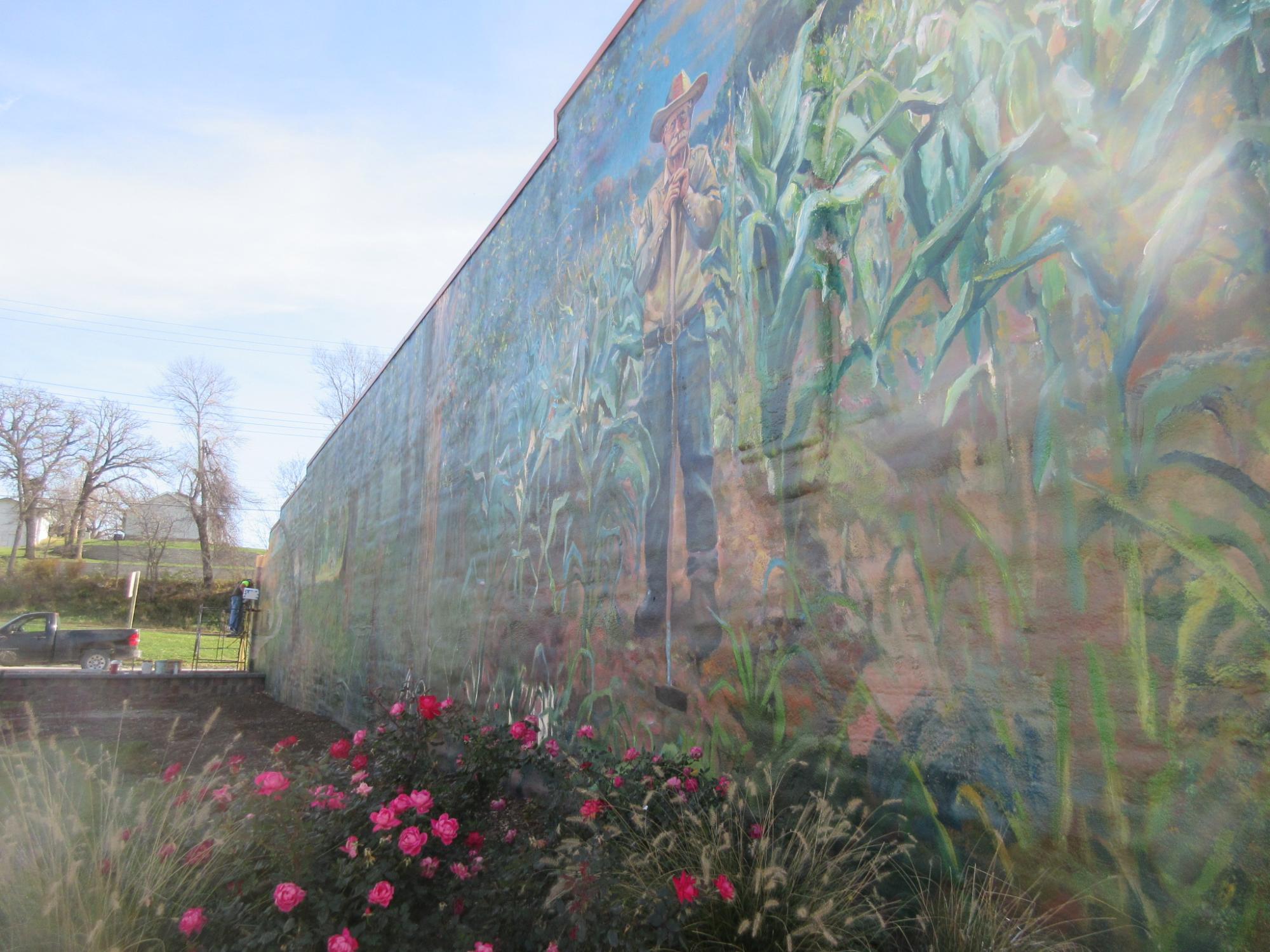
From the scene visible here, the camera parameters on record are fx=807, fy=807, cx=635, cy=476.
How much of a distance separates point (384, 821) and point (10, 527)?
6468 centimetres

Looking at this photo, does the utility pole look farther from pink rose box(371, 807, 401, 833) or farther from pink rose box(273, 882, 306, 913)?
pink rose box(273, 882, 306, 913)

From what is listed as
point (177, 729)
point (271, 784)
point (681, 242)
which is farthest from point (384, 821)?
point (177, 729)

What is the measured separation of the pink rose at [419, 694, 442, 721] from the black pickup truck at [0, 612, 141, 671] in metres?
20.3

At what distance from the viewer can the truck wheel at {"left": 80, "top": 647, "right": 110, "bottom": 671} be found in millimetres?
19875

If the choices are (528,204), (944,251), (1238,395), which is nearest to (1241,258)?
(1238,395)

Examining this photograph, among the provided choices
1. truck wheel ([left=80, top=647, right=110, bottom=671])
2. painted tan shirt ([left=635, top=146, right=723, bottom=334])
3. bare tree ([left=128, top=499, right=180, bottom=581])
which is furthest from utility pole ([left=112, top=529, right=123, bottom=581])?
painted tan shirt ([left=635, top=146, right=723, bottom=334])

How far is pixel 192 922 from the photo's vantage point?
233cm

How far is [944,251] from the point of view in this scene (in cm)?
260

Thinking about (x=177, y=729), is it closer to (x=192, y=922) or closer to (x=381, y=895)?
(x=192, y=922)

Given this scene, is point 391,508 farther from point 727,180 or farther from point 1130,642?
point 1130,642

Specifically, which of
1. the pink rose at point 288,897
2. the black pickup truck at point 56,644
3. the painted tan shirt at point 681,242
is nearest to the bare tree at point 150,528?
the black pickup truck at point 56,644

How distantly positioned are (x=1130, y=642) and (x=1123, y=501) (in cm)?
35

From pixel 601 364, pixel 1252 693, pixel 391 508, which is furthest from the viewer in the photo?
pixel 391 508

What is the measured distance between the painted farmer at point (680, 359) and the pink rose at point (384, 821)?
160 centimetres
